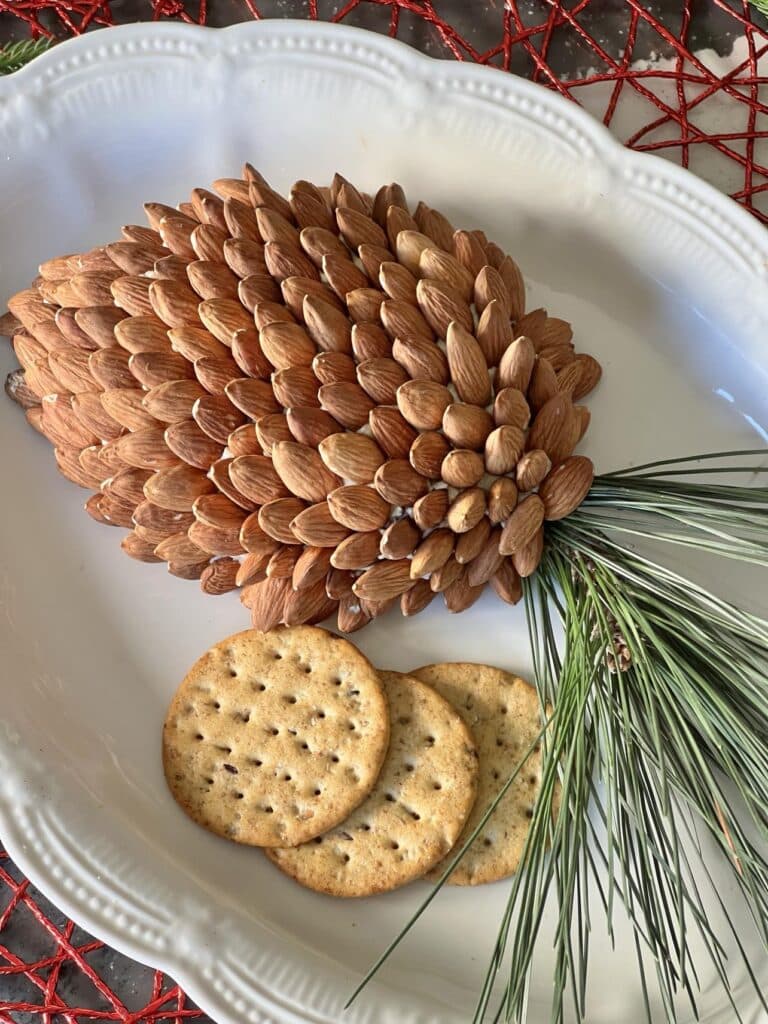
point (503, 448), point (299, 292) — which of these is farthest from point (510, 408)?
point (299, 292)

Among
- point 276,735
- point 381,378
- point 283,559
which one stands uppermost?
point 381,378

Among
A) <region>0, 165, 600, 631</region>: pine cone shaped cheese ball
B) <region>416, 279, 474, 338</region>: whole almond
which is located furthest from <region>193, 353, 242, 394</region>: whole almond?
<region>416, 279, 474, 338</region>: whole almond

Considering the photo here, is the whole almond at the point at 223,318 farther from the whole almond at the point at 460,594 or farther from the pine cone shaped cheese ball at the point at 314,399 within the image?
the whole almond at the point at 460,594

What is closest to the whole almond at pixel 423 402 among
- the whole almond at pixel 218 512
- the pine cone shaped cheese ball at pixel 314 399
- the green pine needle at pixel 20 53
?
the pine cone shaped cheese ball at pixel 314 399

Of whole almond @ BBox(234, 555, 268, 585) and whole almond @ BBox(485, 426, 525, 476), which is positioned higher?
whole almond @ BBox(485, 426, 525, 476)

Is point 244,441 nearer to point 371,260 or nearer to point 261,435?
point 261,435

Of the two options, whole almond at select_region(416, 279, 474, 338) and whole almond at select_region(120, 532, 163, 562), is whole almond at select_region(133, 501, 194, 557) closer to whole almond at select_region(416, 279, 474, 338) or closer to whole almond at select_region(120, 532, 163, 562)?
whole almond at select_region(120, 532, 163, 562)
